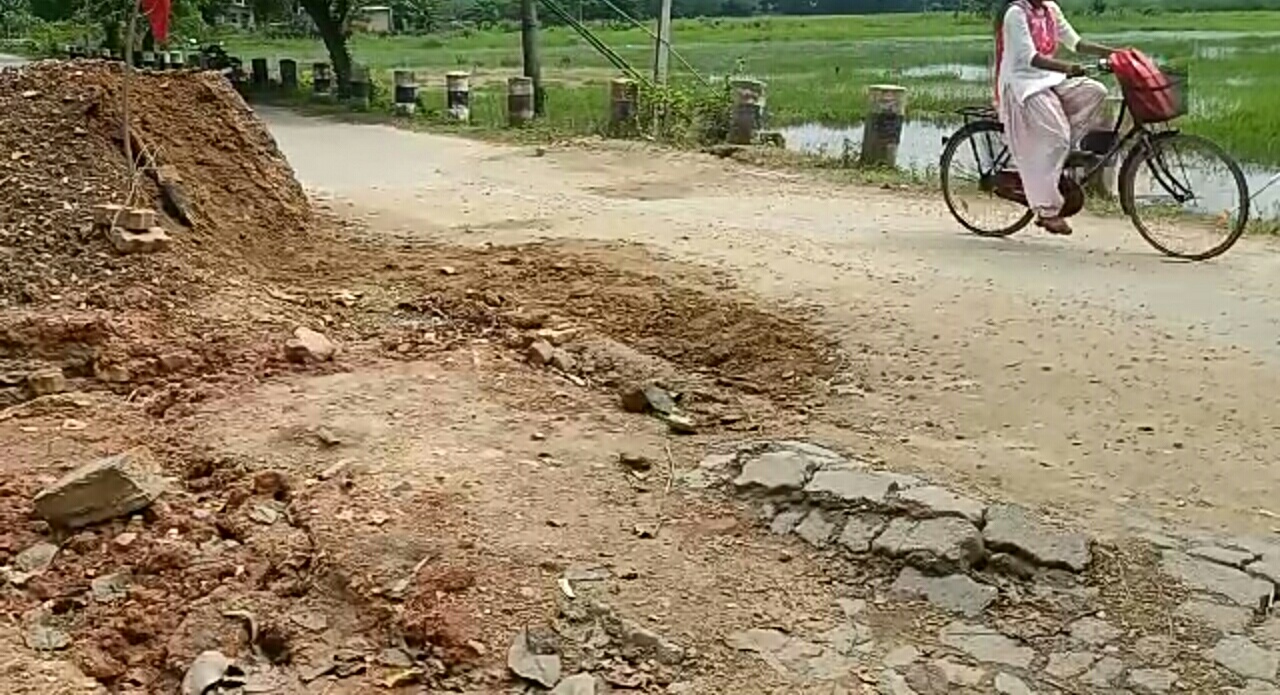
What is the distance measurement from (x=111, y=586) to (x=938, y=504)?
Answer: 2152mm

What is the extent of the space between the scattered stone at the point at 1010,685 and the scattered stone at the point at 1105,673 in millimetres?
136

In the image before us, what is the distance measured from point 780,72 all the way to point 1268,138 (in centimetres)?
1335

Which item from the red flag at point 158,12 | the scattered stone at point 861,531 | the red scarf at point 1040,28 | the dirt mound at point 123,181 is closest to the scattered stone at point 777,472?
the scattered stone at point 861,531

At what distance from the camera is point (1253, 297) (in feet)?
21.5

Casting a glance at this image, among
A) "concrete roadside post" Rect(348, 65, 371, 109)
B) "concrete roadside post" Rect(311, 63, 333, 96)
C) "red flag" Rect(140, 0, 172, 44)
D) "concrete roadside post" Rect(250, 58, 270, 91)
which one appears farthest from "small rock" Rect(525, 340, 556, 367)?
"concrete roadside post" Rect(250, 58, 270, 91)

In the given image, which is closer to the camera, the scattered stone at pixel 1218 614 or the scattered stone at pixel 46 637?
the scattered stone at pixel 1218 614

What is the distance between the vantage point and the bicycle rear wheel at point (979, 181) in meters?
8.01

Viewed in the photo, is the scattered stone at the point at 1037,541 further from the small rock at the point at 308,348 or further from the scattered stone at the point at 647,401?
the small rock at the point at 308,348

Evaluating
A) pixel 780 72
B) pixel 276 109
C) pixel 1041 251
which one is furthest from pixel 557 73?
pixel 1041 251

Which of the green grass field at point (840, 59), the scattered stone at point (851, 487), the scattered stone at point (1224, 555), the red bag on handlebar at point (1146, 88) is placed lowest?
the green grass field at point (840, 59)

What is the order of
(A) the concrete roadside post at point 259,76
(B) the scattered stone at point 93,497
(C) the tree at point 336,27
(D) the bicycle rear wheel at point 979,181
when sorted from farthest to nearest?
(A) the concrete roadside post at point 259,76
(C) the tree at point 336,27
(D) the bicycle rear wheel at point 979,181
(B) the scattered stone at point 93,497

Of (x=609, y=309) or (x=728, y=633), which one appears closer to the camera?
(x=728, y=633)

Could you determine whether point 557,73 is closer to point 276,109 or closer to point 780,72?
point 780,72

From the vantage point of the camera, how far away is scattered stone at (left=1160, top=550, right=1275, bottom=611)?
3.59 metres
